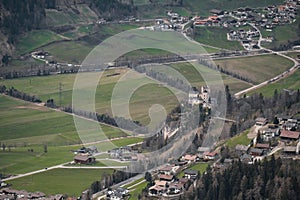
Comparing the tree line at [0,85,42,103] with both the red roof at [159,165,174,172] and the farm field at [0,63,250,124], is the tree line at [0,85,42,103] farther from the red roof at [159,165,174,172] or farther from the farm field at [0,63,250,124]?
the red roof at [159,165,174,172]

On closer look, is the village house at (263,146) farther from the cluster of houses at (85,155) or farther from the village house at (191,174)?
the cluster of houses at (85,155)

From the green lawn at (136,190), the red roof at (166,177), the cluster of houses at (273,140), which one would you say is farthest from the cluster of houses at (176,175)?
the cluster of houses at (273,140)

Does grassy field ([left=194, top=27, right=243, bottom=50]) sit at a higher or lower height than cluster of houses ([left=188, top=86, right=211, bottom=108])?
higher

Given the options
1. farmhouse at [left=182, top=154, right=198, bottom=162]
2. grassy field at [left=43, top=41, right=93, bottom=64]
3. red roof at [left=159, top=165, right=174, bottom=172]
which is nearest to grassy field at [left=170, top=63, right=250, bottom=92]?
grassy field at [left=43, top=41, right=93, bottom=64]

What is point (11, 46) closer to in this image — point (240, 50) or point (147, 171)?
point (240, 50)

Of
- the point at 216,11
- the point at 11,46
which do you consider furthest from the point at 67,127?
the point at 216,11
